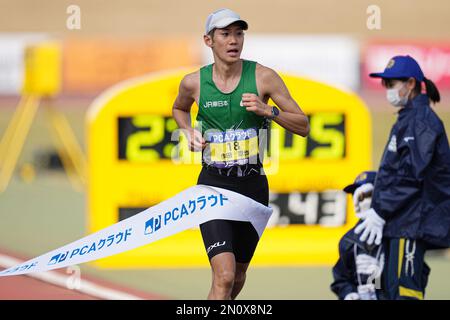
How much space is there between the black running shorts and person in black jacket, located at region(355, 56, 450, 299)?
2.52 feet

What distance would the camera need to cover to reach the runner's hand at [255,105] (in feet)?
19.8

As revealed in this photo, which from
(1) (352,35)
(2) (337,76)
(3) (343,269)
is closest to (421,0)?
(1) (352,35)

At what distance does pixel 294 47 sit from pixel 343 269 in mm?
12244

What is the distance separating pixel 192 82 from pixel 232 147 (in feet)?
1.59

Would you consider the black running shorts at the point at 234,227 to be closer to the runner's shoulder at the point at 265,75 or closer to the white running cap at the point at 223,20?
the runner's shoulder at the point at 265,75

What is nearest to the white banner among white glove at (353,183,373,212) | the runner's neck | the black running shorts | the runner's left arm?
the black running shorts

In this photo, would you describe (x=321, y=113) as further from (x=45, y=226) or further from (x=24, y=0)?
(x=24, y=0)

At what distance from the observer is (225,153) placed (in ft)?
20.9

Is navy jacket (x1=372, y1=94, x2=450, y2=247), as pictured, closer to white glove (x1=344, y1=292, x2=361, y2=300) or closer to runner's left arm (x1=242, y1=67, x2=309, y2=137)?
white glove (x1=344, y1=292, x2=361, y2=300)

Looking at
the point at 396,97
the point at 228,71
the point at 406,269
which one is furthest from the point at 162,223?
the point at 396,97

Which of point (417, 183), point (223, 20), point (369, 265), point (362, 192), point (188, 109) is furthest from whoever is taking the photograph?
point (362, 192)

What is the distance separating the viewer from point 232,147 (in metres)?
6.32

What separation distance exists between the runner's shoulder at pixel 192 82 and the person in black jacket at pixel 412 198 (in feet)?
4.22

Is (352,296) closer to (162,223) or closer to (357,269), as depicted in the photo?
(357,269)
